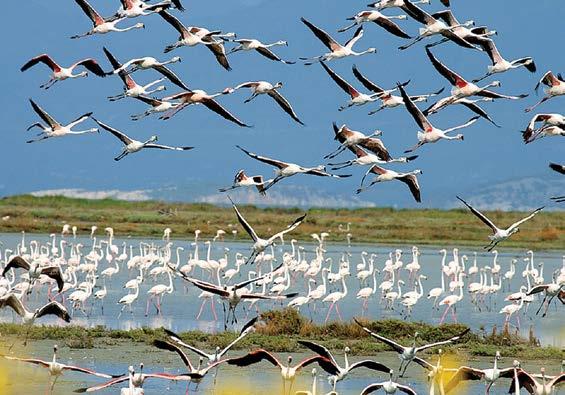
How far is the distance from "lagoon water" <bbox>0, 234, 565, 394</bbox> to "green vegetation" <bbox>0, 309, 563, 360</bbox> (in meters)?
0.42

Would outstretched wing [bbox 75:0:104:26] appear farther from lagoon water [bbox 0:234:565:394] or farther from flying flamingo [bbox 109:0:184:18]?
lagoon water [bbox 0:234:565:394]

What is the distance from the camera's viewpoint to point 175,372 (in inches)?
687

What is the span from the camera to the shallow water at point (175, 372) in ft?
53.5

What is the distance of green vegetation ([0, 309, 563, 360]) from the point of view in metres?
19.9

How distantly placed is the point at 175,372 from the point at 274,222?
35.4 meters

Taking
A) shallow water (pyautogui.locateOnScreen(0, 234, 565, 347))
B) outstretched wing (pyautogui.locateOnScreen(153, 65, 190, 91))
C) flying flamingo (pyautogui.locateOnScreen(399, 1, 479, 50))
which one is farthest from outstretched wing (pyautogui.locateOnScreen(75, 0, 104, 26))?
shallow water (pyautogui.locateOnScreen(0, 234, 565, 347))

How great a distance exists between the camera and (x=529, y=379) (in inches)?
548

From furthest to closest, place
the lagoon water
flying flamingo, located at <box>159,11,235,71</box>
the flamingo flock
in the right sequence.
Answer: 1. flying flamingo, located at <box>159,11,235,71</box>
2. the lagoon water
3. the flamingo flock

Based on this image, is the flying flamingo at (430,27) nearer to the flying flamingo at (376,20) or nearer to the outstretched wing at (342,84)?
the flying flamingo at (376,20)

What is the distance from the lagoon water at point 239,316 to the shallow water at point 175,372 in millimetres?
13

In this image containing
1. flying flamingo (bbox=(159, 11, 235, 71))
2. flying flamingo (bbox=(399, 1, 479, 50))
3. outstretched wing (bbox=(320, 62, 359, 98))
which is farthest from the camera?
flying flamingo (bbox=(159, 11, 235, 71))

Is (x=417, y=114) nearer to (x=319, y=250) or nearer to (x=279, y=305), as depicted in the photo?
(x=279, y=305)

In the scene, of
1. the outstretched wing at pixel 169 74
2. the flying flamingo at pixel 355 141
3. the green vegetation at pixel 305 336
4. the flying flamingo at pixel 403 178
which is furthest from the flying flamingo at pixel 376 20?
the green vegetation at pixel 305 336

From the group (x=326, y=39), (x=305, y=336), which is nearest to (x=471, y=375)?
(x=326, y=39)
